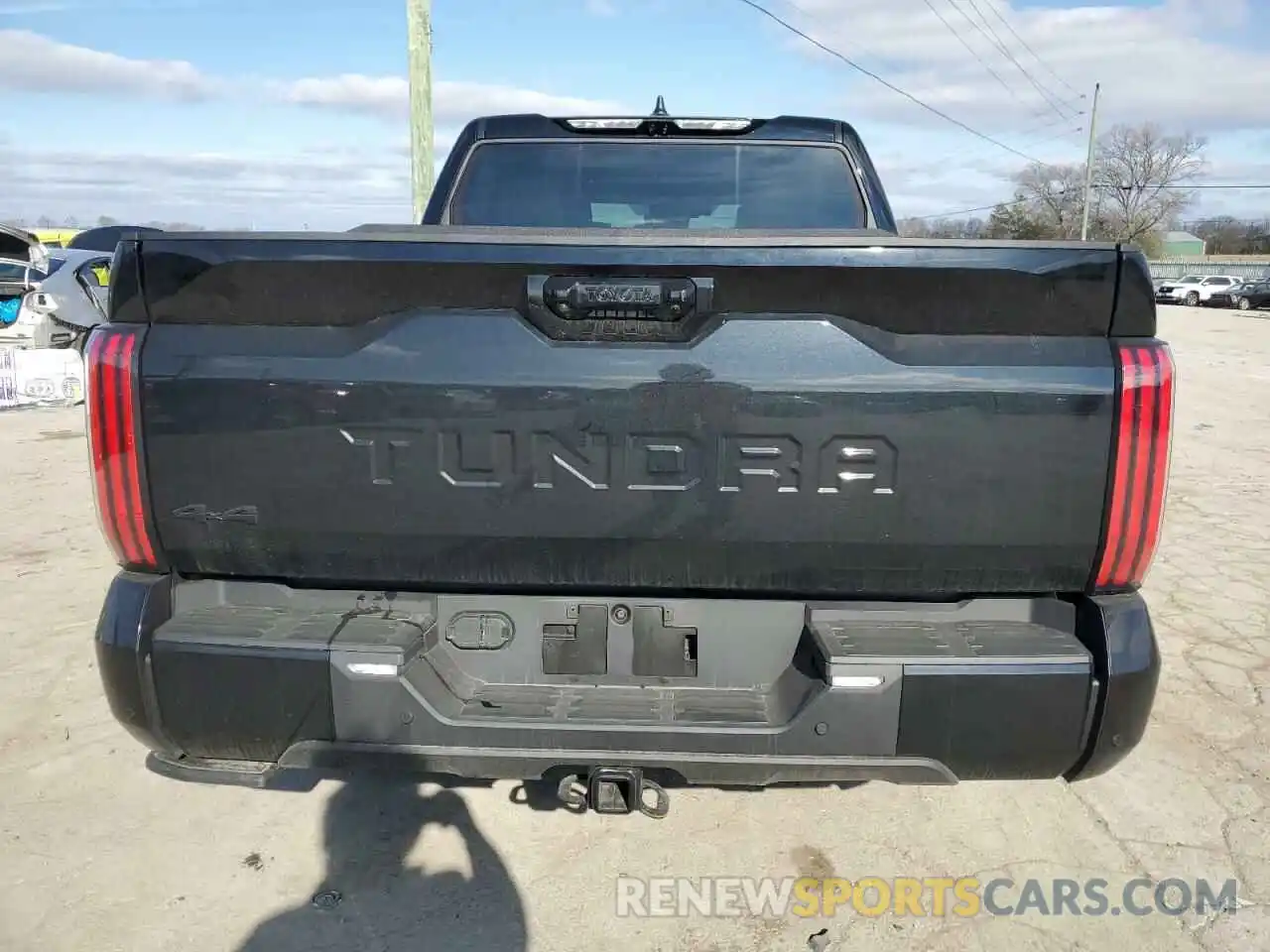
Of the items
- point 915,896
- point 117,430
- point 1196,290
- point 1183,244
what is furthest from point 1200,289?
point 117,430

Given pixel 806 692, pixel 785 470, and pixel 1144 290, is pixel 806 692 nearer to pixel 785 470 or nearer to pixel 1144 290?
pixel 785 470

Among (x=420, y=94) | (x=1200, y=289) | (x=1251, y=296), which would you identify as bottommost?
(x=1251, y=296)

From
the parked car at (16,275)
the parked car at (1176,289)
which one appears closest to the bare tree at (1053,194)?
the parked car at (1176,289)

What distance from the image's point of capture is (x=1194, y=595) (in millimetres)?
5051

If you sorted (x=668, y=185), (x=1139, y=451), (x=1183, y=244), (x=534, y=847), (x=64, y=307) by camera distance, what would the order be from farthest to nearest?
(x=1183, y=244)
(x=64, y=307)
(x=668, y=185)
(x=534, y=847)
(x=1139, y=451)

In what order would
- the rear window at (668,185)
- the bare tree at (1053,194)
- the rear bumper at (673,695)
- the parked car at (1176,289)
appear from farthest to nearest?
1. the bare tree at (1053,194)
2. the parked car at (1176,289)
3. the rear window at (668,185)
4. the rear bumper at (673,695)

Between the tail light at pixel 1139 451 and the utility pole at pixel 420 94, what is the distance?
776cm

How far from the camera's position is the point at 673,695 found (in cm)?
232

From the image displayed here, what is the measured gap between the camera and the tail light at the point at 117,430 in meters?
2.11

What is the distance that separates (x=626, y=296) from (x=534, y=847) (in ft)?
5.76

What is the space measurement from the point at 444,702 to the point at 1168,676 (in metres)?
3.38

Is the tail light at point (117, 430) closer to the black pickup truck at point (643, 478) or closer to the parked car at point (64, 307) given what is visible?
the black pickup truck at point (643, 478)

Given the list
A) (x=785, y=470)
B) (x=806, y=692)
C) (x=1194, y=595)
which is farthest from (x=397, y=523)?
(x=1194, y=595)

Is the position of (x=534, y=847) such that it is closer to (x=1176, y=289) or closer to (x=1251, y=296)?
(x=1251, y=296)
